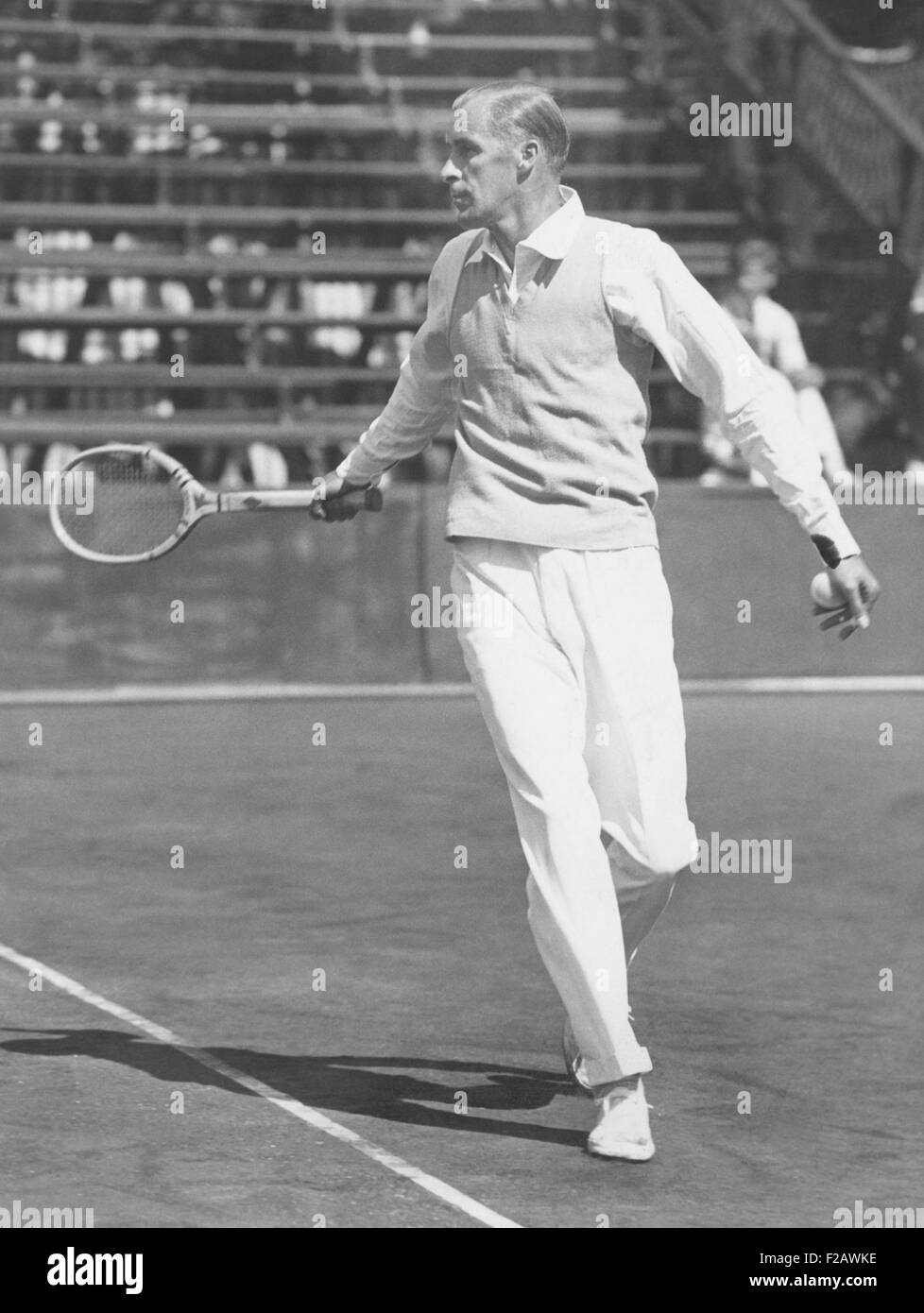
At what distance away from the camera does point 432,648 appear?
1488cm

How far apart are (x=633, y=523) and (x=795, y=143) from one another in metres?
14.9

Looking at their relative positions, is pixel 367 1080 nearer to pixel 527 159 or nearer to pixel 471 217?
pixel 471 217

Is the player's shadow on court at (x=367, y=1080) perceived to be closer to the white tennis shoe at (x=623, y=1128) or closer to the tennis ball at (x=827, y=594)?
the white tennis shoe at (x=623, y=1128)

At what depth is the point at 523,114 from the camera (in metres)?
5.40

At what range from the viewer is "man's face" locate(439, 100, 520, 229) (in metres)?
5.39

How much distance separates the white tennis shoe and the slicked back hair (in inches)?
75.3

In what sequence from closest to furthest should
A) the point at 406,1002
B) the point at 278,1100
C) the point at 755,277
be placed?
the point at 278,1100 < the point at 406,1002 < the point at 755,277

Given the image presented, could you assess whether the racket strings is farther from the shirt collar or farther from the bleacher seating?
the bleacher seating

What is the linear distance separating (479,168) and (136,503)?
4.53 ft

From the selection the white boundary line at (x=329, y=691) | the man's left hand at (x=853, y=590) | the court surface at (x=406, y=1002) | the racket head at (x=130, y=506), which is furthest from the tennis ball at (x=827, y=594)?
the white boundary line at (x=329, y=691)

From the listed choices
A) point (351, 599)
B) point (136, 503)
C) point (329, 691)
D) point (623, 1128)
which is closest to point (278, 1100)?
point (623, 1128)

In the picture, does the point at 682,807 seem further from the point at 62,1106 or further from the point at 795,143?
the point at 795,143

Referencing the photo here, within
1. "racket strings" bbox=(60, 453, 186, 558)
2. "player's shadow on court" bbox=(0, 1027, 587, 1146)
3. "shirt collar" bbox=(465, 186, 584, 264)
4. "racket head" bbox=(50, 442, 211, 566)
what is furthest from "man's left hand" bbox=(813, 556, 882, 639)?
"racket strings" bbox=(60, 453, 186, 558)
